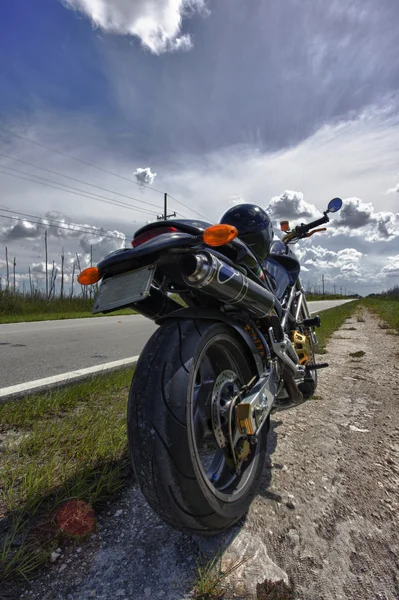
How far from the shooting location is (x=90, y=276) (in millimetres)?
1555

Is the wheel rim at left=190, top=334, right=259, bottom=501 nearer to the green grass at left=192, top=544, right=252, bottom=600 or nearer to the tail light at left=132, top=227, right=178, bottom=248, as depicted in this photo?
the green grass at left=192, top=544, right=252, bottom=600

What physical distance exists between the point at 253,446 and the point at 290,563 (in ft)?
1.57

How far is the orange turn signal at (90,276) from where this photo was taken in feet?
5.04

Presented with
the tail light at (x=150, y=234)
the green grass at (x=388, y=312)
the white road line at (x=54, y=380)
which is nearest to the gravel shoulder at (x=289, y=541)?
the tail light at (x=150, y=234)

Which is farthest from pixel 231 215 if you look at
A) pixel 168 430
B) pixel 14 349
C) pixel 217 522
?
pixel 14 349

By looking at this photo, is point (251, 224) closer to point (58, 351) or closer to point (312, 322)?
point (312, 322)

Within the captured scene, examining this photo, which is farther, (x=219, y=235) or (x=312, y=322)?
(x=312, y=322)

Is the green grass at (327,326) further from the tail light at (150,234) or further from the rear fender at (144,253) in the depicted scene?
the rear fender at (144,253)

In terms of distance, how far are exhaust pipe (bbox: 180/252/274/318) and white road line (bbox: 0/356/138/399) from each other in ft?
6.77

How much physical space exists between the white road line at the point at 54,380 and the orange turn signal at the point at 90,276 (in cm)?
166

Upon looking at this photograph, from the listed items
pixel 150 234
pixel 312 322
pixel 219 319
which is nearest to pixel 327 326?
pixel 312 322

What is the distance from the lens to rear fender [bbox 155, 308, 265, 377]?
147 cm

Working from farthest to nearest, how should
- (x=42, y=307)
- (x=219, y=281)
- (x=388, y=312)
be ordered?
(x=388, y=312)
(x=42, y=307)
(x=219, y=281)

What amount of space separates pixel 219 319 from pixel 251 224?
3.02 feet
